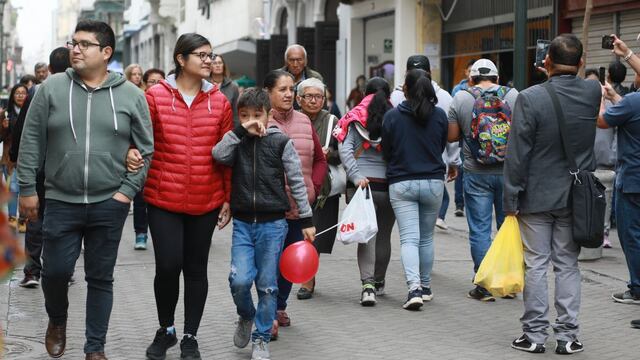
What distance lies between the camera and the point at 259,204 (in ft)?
21.7

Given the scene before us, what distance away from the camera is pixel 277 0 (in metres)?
33.3

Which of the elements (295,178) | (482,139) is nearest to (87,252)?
(295,178)

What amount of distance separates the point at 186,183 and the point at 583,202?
2.46 metres

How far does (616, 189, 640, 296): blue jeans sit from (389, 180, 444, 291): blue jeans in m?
1.39

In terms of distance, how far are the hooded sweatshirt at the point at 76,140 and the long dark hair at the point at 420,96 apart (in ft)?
9.05

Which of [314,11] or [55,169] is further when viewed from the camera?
[314,11]

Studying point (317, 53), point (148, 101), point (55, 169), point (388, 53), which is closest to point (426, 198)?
point (148, 101)

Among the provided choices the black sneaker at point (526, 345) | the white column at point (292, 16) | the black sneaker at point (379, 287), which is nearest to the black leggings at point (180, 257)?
the black sneaker at point (526, 345)

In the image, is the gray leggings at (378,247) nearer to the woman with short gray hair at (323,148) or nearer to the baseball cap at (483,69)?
the woman with short gray hair at (323,148)

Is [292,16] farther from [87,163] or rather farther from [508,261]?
[87,163]

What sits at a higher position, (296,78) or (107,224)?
(296,78)

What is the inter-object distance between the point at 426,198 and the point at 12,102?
590 cm

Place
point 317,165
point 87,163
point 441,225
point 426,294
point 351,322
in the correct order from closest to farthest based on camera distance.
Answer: point 87,163, point 317,165, point 351,322, point 426,294, point 441,225

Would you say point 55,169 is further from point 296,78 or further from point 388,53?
point 388,53
